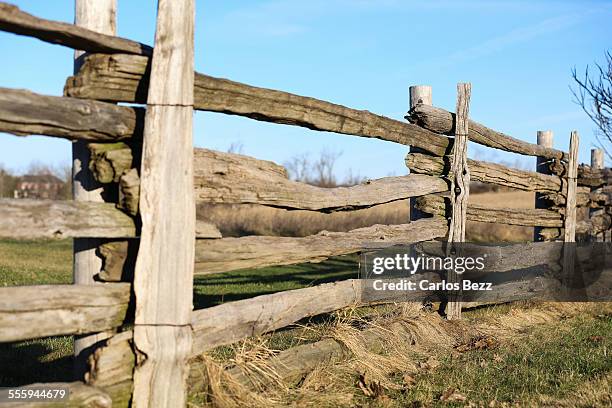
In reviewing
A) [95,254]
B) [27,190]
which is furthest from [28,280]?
[27,190]

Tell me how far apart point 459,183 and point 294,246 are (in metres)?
2.71

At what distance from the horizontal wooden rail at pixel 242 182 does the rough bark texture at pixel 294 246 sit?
0.81ft

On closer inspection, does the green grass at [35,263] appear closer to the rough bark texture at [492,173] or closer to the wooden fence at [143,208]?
the rough bark texture at [492,173]

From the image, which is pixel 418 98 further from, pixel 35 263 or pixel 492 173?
pixel 35 263

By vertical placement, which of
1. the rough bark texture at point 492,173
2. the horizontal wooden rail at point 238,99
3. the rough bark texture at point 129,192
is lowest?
the rough bark texture at point 129,192

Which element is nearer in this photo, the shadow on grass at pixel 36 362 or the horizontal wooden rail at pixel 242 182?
the horizontal wooden rail at pixel 242 182

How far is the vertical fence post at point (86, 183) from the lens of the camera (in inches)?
141

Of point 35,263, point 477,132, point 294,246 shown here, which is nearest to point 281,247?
point 294,246

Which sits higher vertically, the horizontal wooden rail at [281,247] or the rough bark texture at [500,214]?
the rough bark texture at [500,214]

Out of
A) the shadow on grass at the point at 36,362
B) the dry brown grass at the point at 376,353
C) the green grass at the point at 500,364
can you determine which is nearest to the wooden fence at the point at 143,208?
the dry brown grass at the point at 376,353

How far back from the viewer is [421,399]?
437cm

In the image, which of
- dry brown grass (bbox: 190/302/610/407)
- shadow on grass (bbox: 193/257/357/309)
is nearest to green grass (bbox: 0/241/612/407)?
dry brown grass (bbox: 190/302/610/407)

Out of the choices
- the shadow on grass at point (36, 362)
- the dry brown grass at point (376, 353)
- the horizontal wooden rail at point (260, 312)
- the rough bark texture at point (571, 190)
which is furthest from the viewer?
the rough bark texture at point (571, 190)

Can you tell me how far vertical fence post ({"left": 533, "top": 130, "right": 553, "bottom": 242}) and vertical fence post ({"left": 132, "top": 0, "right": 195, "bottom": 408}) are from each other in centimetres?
639
